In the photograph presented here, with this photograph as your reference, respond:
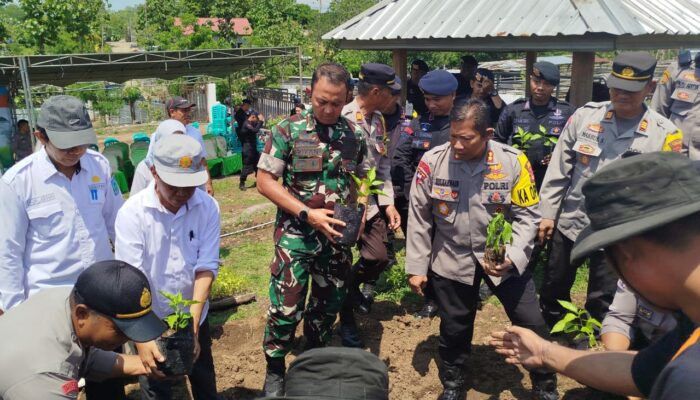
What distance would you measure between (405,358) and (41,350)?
309cm

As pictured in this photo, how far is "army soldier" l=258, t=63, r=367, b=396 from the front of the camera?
12.6 feet

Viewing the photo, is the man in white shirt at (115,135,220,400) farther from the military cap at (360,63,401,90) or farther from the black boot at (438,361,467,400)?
the military cap at (360,63,401,90)

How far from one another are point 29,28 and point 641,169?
24.9 m

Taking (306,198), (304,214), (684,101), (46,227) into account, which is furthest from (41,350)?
(684,101)

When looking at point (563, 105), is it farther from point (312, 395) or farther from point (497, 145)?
point (312, 395)

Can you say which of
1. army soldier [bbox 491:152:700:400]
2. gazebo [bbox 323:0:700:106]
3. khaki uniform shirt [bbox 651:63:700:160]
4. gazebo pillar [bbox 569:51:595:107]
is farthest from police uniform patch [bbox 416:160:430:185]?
khaki uniform shirt [bbox 651:63:700:160]

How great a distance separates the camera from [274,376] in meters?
4.04

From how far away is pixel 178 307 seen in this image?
120 inches

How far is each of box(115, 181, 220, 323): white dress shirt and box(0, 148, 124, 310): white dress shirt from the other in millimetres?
461

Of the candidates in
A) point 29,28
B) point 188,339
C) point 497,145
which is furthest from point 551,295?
point 29,28

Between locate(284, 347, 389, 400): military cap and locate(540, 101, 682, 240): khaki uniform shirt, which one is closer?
locate(284, 347, 389, 400): military cap

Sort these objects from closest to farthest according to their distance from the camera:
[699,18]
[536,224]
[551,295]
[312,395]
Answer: [312,395], [536,224], [551,295], [699,18]

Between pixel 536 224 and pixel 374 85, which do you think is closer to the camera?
pixel 536 224

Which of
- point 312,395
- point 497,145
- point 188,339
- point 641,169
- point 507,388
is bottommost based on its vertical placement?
point 507,388
